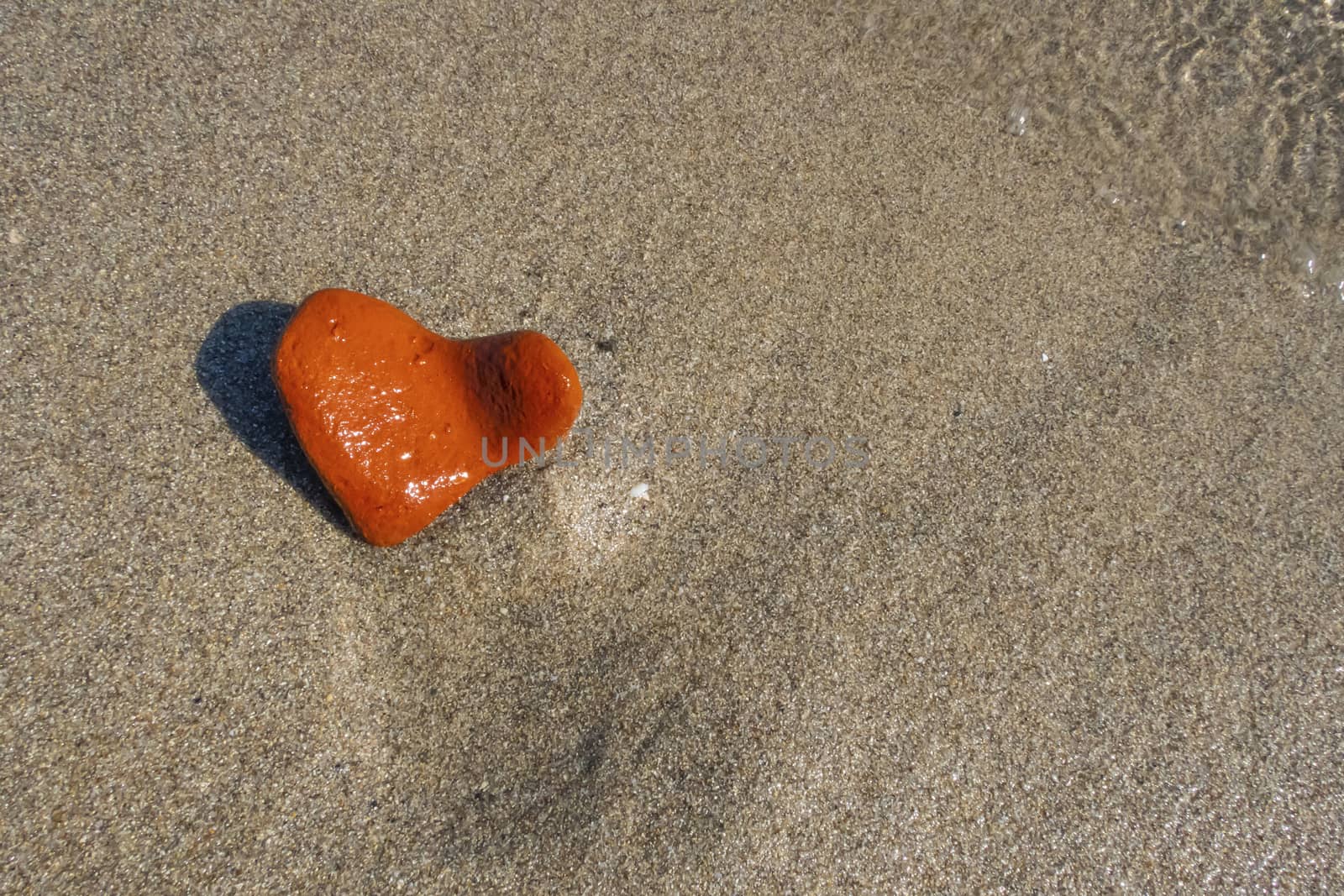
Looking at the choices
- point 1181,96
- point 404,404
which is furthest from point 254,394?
point 1181,96

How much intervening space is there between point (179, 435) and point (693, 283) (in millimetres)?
1298

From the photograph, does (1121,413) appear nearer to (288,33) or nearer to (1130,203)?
(1130,203)

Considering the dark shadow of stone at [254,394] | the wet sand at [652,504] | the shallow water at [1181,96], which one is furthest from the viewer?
the shallow water at [1181,96]

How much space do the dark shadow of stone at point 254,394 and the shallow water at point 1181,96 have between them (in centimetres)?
206

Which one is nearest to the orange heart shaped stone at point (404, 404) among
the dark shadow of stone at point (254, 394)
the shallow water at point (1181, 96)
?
the dark shadow of stone at point (254, 394)

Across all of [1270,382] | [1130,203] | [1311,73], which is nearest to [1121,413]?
[1270,382]

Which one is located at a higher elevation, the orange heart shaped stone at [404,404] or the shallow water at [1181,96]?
the shallow water at [1181,96]

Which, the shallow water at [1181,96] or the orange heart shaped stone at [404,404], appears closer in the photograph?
the orange heart shaped stone at [404,404]

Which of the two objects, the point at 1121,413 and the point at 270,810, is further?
the point at 1121,413

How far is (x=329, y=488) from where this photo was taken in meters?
1.72

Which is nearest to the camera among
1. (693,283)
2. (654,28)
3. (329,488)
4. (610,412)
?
(329,488)

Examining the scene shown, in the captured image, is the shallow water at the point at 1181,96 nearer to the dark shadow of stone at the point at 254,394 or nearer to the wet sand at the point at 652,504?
the wet sand at the point at 652,504

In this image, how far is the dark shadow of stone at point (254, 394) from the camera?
5.98 ft

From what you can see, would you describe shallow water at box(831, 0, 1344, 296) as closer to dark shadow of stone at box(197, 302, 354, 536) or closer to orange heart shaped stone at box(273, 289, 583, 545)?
orange heart shaped stone at box(273, 289, 583, 545)
